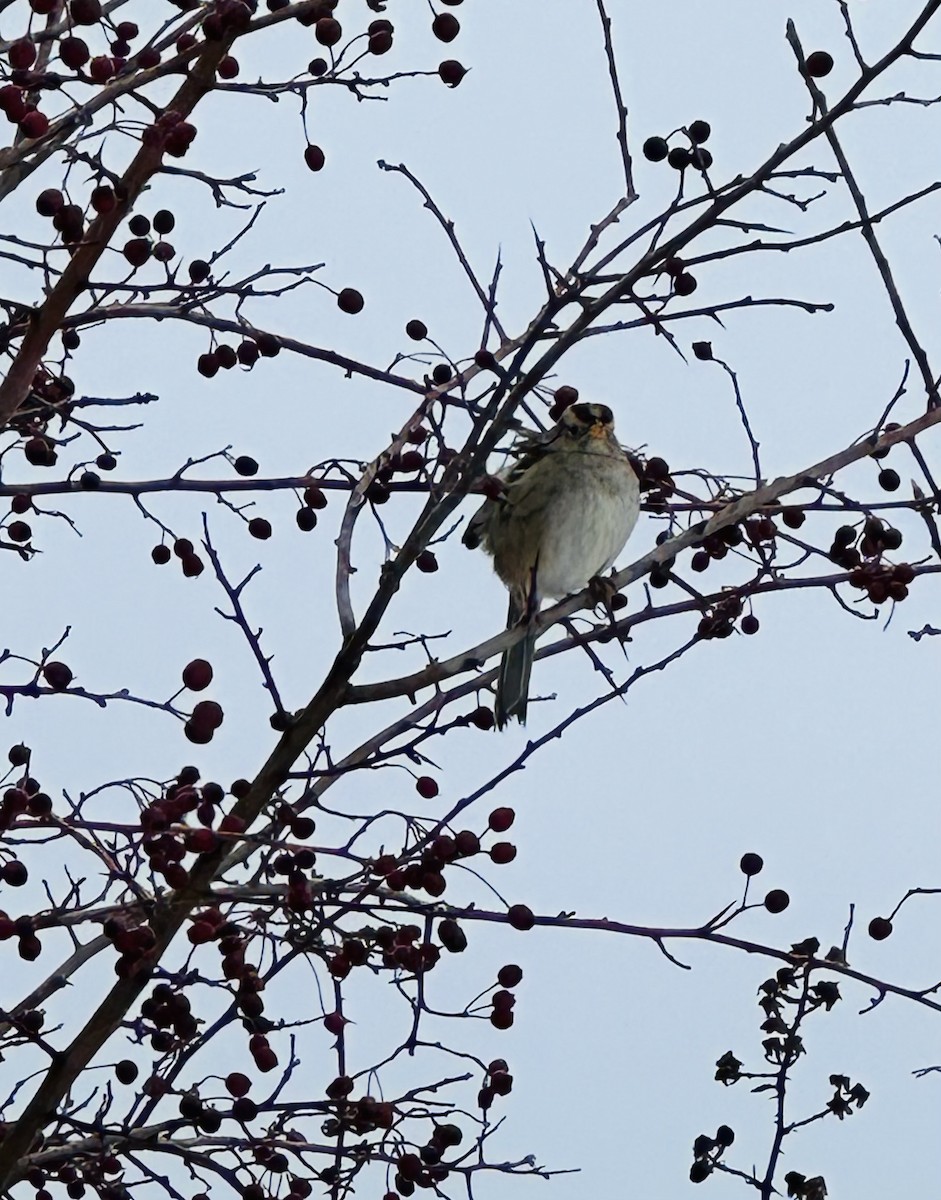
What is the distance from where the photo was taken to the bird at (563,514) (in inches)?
199

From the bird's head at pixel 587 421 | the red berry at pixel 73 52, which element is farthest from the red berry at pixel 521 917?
the bird's head at pixel 587 421

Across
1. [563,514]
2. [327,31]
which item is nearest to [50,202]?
[327,31]

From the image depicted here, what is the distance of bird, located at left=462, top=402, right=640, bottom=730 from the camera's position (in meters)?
5.05

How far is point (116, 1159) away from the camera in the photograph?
303 cm

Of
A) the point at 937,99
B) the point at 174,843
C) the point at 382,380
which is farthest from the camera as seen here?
the point at 382,380

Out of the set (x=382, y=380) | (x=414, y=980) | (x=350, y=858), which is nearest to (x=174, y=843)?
(x=350, y=858)

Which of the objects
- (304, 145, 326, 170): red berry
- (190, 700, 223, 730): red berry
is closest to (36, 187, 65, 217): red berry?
(304, 145, 326, 170): red berry

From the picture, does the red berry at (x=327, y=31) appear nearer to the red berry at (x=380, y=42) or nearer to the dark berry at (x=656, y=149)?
the red berry at (x=380, y=42)

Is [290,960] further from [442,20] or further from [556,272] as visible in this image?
[442,20]

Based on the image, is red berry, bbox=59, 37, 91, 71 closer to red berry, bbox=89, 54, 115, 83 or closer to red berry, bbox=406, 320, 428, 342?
red berry, bbox=89, 54, 115, 83

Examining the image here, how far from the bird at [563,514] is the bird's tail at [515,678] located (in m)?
0.76

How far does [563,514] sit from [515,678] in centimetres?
143

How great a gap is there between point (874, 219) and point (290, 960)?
174 centimetres

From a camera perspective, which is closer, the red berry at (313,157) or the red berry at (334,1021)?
the red berry at (334,1021)
